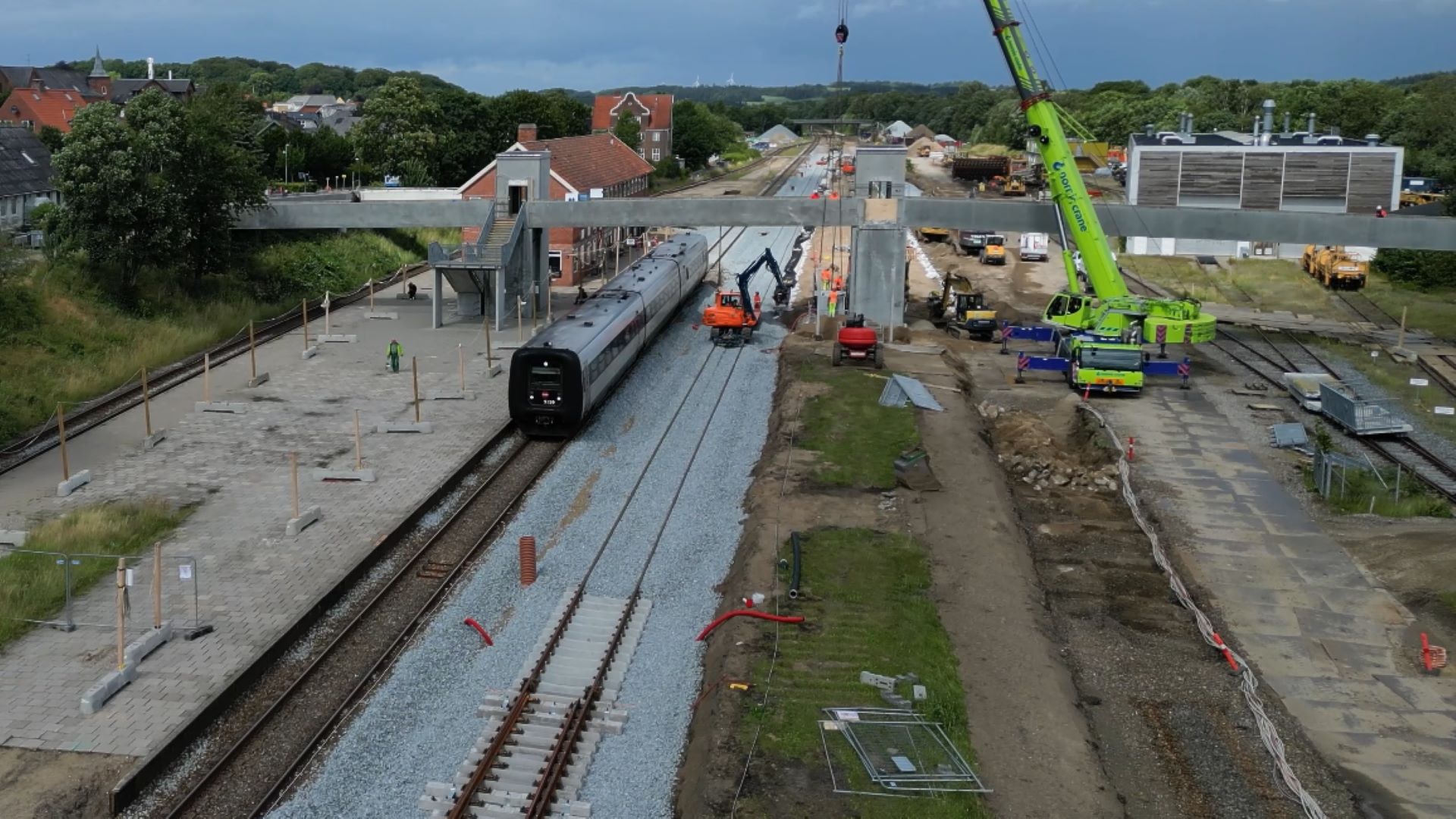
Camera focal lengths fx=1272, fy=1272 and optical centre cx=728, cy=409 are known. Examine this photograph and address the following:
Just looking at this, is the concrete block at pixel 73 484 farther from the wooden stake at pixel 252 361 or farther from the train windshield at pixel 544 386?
the wooden stake at pixel 252 361

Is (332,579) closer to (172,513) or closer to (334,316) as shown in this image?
(172,513)

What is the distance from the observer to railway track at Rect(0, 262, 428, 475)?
30.0 m

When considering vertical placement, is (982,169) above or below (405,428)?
above

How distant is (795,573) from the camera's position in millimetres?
21547

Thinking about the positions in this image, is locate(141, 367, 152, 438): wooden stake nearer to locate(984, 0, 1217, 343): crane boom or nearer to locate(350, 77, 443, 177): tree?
locate(984, 0, 1217, 343): crane boom

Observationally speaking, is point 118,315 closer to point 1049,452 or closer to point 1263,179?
point 1049,452

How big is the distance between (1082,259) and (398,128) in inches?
2183

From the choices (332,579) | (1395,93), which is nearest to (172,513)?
(332,579)

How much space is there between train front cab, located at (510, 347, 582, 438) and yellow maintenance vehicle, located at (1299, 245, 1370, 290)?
133 feet

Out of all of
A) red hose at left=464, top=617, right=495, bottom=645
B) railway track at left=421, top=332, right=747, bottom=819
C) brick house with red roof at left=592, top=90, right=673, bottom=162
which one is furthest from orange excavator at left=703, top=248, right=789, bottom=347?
brick house with red roof at left=592, top=90, right=673, bottom=162

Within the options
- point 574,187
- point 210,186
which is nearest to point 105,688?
point 210,186

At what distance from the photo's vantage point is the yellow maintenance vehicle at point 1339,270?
5791 cm

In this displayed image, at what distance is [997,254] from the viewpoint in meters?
64.6

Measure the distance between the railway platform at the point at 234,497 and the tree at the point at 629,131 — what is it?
→ 73.1m
